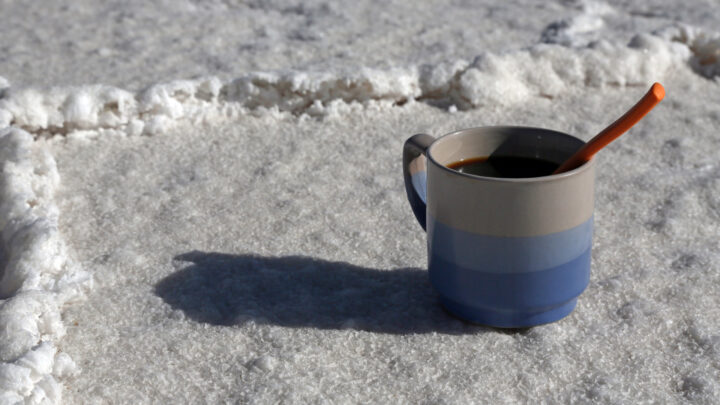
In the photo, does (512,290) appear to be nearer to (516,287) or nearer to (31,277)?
(516,287)

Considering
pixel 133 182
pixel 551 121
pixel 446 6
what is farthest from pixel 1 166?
pixel 446 6

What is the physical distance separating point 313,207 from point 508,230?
50 cm

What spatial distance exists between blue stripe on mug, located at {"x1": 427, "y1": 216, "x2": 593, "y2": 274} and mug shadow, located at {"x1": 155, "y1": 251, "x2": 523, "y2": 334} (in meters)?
0.12

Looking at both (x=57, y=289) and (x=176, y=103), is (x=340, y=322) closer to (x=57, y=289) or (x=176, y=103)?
(x=57, y=289)

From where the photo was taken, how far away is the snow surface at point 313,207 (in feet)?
3.16

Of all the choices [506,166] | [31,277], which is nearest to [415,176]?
[506,166]

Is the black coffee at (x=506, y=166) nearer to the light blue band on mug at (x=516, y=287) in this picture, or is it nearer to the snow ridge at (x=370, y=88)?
the light blue band on mug at (x=516, y=287)

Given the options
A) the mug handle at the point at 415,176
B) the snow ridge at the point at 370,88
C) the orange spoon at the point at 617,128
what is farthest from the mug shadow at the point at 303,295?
the snow ridge at the point at 370,88

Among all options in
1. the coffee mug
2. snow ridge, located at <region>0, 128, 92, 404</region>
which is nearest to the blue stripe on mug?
the coffee mug

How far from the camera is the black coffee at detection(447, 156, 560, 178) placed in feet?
3.33

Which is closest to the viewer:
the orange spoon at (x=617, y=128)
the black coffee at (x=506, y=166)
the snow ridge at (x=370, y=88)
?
the orange spoon at (x=617, y=128)

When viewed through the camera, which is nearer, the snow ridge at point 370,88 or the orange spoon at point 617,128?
the orange spoon at point 617,128

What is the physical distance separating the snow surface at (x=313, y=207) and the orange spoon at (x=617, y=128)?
224 mm

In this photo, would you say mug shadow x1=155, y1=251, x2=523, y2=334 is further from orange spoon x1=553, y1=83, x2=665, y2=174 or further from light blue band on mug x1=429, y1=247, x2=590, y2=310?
orange spoon x1=553, y1=83, x2=665, y2=174
